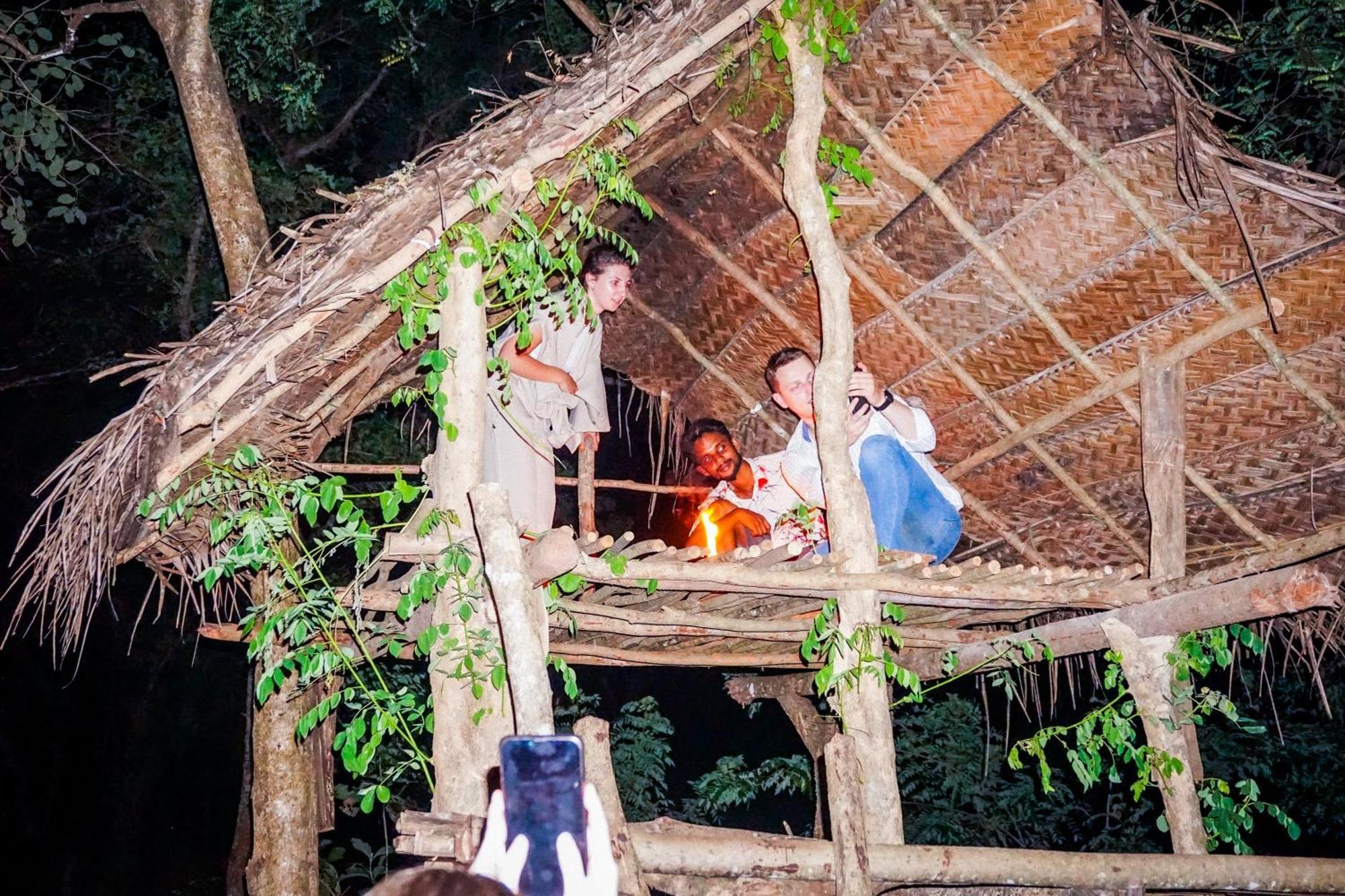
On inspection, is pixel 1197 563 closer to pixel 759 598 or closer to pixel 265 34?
pixel 759 598

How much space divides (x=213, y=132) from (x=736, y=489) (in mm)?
2938

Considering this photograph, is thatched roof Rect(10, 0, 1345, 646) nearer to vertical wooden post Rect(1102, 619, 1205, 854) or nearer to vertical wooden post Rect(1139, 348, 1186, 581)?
vertical wooden post Rect(1139, 348, 1186, 581)

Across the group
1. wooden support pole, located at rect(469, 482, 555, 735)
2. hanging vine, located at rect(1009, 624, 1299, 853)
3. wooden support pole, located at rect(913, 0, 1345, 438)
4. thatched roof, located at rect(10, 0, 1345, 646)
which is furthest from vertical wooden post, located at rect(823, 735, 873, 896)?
wooden support pole, located at rect(913, 0, 1345, 438)

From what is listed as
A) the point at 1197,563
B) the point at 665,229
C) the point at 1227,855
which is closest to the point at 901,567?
the point at 1227,855

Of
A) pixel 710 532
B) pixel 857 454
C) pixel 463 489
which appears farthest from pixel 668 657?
pixel 463 489

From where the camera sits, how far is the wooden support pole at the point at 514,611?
1797mm

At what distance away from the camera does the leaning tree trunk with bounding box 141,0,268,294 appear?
4688 millimetres

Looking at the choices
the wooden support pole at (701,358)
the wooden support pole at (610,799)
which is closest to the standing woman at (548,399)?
the wooden support pole at (701,358)

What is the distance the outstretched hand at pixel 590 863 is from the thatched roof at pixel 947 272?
1.67m

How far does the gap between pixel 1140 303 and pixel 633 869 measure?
8.48 feet

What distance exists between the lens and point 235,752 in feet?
37.2

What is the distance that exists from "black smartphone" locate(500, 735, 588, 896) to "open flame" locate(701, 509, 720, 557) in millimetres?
3148

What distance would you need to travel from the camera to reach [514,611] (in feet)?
6.23

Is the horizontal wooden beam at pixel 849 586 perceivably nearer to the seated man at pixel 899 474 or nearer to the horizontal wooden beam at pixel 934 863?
the seated man at pixel 899 474
